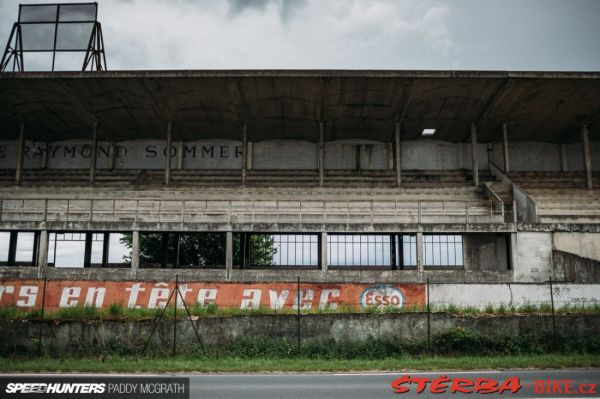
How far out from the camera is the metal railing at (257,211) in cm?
2617

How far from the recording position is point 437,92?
2872 centimetres

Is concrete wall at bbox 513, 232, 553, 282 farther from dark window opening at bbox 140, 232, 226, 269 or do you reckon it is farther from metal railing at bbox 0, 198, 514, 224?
dark window opening at bbox 140, 232, 226, 269

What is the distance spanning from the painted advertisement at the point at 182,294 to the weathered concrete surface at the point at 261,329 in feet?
6.72

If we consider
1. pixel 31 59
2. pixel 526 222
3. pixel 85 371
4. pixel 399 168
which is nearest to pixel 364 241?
pixel 399 168

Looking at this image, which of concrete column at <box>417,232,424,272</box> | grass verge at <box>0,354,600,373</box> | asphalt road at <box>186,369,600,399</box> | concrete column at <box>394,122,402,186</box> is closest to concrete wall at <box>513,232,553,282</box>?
concrete column at <box>417,232,424,272</box>

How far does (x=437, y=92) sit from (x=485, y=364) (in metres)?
19.7

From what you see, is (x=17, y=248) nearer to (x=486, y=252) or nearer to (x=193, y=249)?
(x=193, y=249)

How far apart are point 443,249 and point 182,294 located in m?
17.3

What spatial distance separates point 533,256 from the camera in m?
24.5

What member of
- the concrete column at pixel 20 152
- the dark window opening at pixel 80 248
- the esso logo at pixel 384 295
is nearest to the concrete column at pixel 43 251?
the dark window opening at pixel 80 248

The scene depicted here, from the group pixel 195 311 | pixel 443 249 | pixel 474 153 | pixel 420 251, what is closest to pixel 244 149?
pixel 420 251

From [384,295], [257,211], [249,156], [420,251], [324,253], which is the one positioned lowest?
[384,295]

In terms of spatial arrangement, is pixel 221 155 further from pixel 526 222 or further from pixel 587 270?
pixel 587 270

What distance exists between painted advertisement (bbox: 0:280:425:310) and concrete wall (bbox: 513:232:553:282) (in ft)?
33.6
